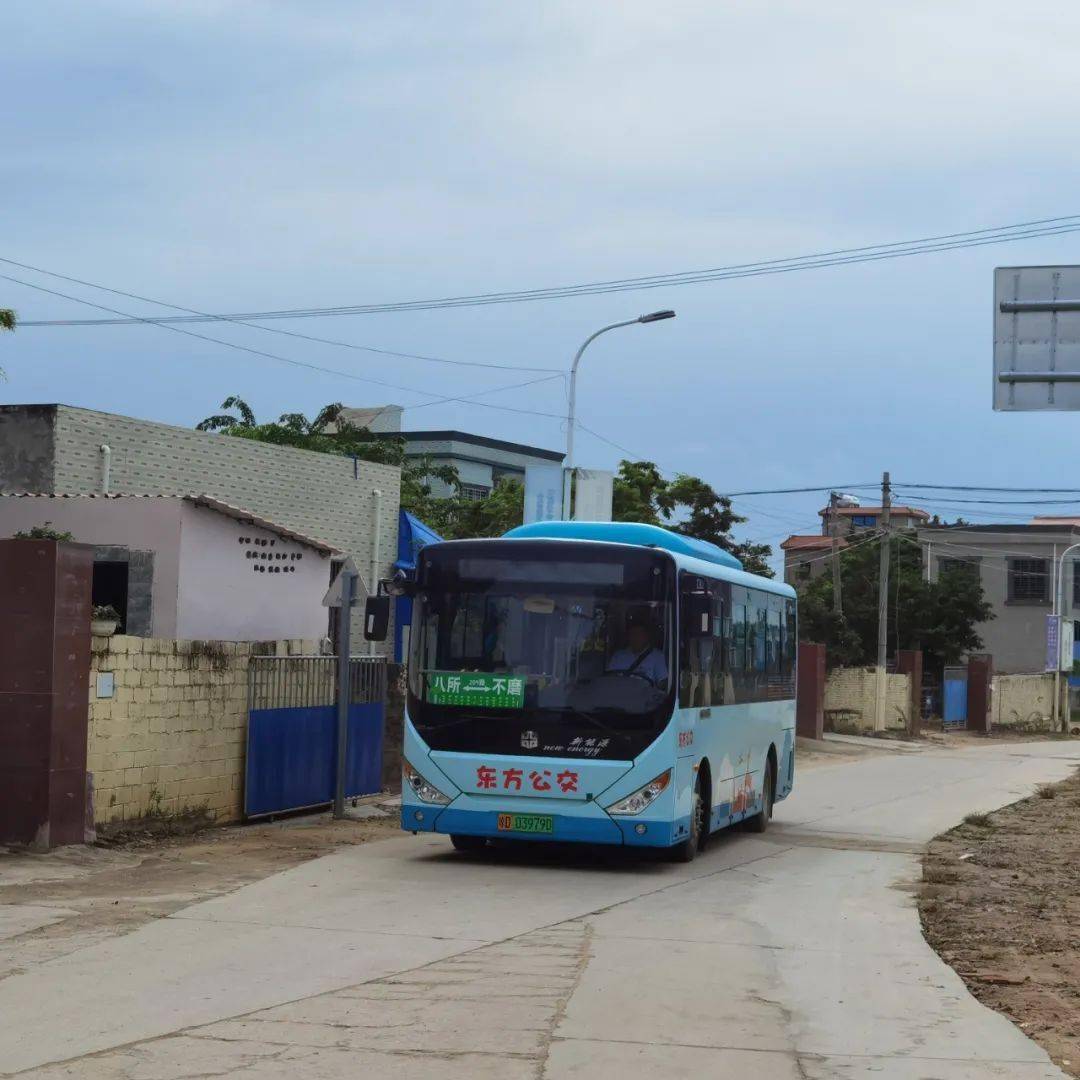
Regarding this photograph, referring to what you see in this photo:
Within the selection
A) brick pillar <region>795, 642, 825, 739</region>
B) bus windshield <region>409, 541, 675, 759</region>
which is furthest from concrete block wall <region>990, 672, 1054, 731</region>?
bus windshield <region>409, 541, 675, 759</region>

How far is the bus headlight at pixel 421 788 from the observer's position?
1542 centimetres

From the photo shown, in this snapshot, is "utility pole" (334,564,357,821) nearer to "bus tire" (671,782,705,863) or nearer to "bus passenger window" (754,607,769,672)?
"bus passenger window" (754,607,769,672)

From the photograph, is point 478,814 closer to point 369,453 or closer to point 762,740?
point 762,740

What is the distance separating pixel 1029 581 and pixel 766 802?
6689 centimetres

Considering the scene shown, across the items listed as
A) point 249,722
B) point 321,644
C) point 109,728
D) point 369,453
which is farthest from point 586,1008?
point 369,453

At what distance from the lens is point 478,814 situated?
50.3 ft

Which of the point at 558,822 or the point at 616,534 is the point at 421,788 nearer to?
the point at 558,822

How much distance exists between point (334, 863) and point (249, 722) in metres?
3.60

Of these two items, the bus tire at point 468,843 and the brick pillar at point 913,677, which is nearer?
the bus tire at point 468,843

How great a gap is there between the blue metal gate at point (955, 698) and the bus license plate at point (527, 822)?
49.8 meters

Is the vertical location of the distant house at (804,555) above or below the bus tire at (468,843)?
above

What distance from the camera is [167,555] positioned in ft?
79.1

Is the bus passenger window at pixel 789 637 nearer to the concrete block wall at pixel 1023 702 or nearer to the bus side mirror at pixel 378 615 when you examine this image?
the bus side mirror at pixel 378 615

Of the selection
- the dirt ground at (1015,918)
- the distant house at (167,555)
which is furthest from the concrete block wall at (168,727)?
the dirt ground at (1015,918)
